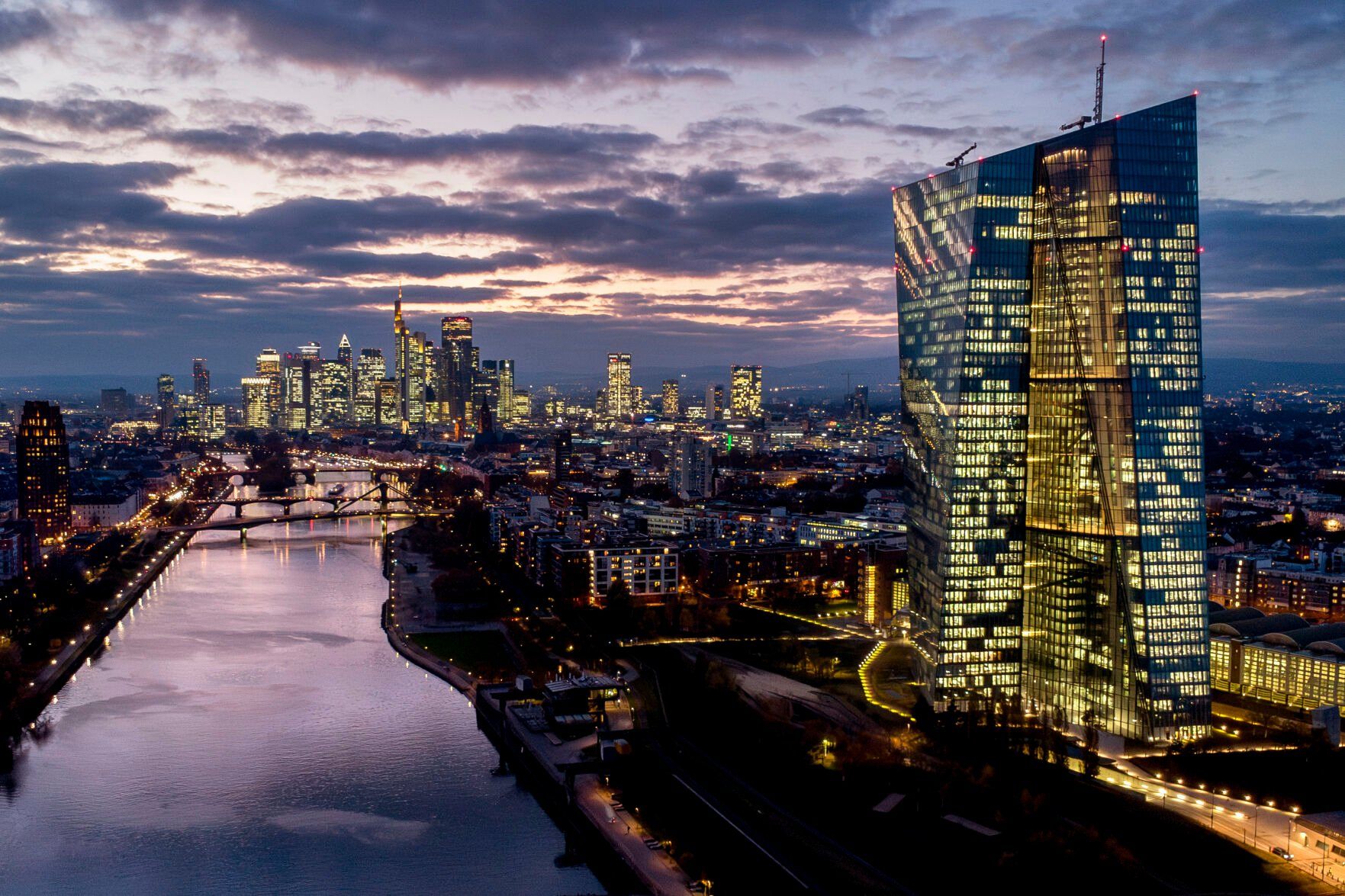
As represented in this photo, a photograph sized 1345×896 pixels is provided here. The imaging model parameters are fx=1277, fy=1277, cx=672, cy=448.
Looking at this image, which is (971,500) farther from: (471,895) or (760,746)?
(471,895)

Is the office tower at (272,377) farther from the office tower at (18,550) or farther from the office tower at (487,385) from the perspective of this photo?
the office tower at (18,550)

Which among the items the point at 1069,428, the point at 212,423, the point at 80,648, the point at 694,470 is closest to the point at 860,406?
the point at 694,470

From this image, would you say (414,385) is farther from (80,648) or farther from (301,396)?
(80,648)

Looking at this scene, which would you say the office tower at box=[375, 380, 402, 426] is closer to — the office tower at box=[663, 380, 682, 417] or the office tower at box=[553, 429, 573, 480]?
the office tower at box=[663, 380, 682, 417]

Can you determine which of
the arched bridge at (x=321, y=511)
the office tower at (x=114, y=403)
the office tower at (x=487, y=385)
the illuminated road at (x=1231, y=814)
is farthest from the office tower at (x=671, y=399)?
the illuminated road at (x=1231, y=814)

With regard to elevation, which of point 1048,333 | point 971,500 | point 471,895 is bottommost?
point 471,895

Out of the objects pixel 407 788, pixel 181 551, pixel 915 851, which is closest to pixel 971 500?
pixel 915 851

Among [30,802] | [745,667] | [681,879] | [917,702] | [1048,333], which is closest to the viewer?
[681,879]
